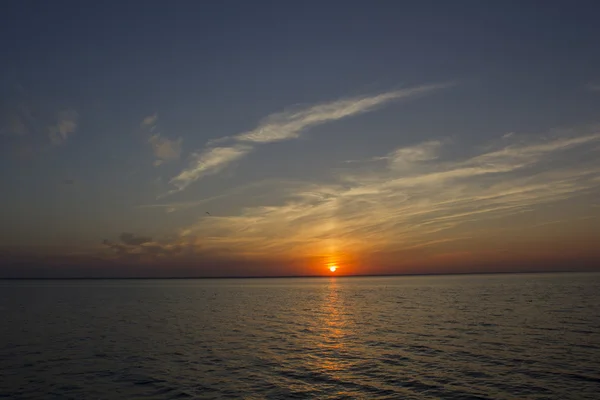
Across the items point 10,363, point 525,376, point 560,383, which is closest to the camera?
point 560,383

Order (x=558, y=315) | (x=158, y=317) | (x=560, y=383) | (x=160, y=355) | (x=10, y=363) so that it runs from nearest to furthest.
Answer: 1. (x=560, y=383)
2. (x=10, y=363)
3. (x=160, y=355)
4. (x=558, y=315)
5. (x=158, y=317)

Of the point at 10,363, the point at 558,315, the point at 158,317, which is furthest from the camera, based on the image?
the point at 158,317

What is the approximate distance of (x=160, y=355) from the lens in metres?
39.6

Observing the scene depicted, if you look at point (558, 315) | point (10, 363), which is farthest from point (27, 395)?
point (558, 315)

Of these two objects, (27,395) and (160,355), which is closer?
(27,395)

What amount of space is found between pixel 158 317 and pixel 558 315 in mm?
64251

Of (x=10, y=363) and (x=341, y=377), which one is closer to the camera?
(x=341, y=377)

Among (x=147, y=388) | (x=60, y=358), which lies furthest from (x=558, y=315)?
(x=60, y=358)

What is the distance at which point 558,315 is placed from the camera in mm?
64438

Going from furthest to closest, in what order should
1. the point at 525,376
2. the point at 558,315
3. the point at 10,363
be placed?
the point at 558,315, the point at 10,363, the point at 525,376

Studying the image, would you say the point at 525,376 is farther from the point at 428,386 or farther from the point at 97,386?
the point at 97,386

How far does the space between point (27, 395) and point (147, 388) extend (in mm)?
7254

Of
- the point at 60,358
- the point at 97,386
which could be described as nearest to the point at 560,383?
the point at 97,386

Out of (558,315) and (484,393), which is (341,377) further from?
(558,315)
